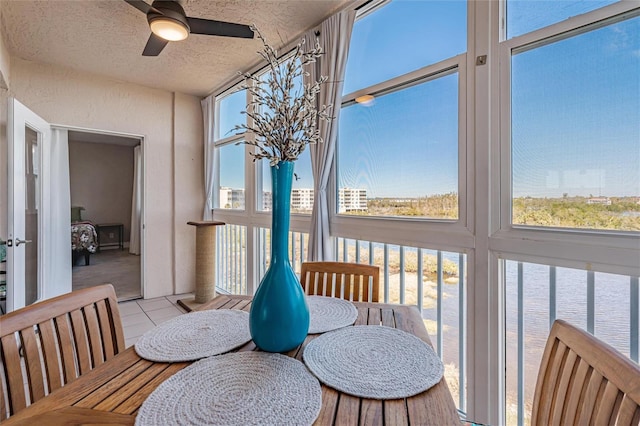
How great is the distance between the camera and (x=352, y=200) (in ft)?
7.56

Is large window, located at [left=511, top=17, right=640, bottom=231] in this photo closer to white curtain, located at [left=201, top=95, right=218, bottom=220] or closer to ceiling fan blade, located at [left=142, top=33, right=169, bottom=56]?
ceiling fan blade, located at [left=142, top=33, right=169, bottom=56]

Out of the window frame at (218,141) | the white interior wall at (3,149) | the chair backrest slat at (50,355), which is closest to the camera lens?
the chair backrest slat at (50,355)

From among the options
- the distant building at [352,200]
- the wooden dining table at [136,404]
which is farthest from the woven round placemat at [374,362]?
the distant building at [352,200]

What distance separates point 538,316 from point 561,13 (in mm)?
1476

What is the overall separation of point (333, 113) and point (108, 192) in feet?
23.5

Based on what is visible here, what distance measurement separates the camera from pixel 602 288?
1.31 metres

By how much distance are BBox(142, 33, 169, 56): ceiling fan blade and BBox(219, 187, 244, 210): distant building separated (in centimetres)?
165

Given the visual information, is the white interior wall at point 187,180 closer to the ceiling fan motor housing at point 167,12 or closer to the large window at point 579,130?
the ceiling fan motor housing at point 167,12

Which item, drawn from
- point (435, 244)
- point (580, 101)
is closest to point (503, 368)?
point (435, 244)

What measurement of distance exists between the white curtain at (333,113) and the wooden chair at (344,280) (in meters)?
0.67

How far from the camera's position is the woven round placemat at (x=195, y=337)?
35.2 inches

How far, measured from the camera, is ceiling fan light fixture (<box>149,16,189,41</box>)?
6.49 feet

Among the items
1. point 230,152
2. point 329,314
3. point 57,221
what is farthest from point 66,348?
point 57,221

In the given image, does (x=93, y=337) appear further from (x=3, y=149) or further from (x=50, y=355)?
(x=3, y=149)
